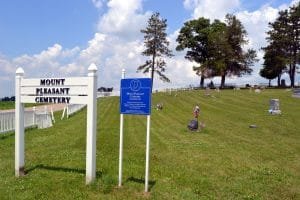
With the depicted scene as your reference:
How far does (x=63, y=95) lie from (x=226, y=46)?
69.5 meters

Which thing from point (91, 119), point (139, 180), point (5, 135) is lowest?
point (5, 135)

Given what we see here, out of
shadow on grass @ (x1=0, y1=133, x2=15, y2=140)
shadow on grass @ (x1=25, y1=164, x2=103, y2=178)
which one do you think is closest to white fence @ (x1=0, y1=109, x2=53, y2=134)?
shadow on grass @ (x1=0, y1=133, x2=15, y2=140)

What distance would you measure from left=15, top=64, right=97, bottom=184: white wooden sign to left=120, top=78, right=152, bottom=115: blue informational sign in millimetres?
780

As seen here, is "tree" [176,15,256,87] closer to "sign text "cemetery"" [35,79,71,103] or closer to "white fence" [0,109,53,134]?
"white fence" [0,109,53,134]

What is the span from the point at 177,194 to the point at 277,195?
2115 mm

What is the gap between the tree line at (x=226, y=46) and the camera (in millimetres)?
74188

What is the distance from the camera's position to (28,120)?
2306 centimetres

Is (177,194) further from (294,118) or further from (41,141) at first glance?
(294,118)

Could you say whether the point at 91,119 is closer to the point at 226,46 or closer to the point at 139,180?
the point at 139,180

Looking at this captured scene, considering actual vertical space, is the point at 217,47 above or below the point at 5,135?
above

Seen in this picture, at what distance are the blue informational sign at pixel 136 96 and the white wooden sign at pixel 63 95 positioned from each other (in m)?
0.78

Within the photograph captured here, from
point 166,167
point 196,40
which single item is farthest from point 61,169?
point 196,40

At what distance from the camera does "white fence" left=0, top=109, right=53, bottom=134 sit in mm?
19891

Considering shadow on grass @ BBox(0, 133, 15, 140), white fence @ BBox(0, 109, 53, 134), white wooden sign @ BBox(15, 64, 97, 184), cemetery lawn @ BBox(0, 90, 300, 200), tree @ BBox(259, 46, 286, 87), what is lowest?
shadow on grass @ BBox(0, 133, 15, 140)
